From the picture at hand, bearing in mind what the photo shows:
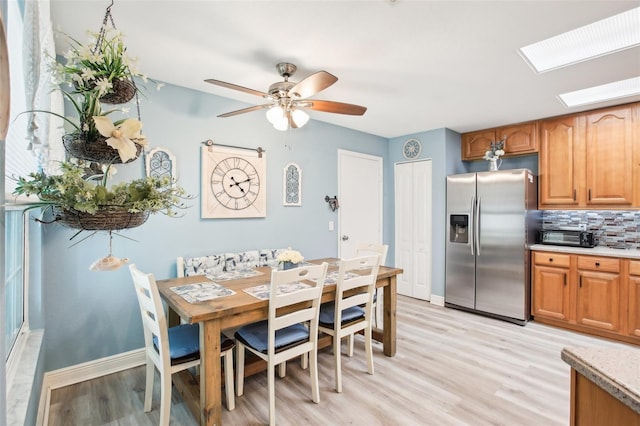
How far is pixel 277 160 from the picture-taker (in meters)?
3.55

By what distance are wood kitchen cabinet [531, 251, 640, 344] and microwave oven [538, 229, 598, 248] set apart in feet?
0.82

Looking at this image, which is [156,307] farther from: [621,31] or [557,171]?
[557,171]

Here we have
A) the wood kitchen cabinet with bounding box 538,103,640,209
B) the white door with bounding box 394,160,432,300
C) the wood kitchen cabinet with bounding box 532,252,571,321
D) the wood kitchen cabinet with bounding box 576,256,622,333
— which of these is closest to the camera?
the wood kitchen cabinet with bounding box 576,256,622,333

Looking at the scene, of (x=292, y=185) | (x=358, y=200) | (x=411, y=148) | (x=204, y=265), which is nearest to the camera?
(x=204, y=265)

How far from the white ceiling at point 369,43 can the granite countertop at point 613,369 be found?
1.75 m

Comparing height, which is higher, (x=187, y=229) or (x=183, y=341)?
(x=187, y=229)

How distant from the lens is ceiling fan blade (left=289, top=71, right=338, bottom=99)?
1.92m

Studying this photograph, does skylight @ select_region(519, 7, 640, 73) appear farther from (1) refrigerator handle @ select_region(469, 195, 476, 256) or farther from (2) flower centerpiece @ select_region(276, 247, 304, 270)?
(2) flower centerpiece @ select_region(276, 247, 304, 270)

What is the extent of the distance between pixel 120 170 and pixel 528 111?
165 inches

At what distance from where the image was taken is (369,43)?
210cm

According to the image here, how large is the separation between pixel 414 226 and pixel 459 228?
696 millimetres

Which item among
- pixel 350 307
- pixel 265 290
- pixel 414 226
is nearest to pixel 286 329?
pixel 265 290

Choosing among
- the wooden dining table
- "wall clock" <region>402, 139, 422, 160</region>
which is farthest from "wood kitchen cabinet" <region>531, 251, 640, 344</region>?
the wooden dining table

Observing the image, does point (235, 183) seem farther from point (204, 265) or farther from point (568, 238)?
point (568, 238)
